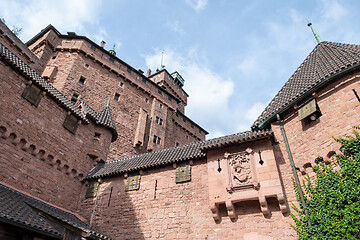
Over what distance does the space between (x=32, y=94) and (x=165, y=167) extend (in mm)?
7298

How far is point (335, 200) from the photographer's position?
295 inches

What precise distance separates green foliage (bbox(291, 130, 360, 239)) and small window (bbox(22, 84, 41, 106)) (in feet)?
39.8

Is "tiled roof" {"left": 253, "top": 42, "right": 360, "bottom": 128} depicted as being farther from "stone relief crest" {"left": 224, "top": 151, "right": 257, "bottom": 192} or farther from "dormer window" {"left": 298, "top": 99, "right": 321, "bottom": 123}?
"stone relief crest" {"left": 224, "top": 151, "right": 257, "bottom": 192}

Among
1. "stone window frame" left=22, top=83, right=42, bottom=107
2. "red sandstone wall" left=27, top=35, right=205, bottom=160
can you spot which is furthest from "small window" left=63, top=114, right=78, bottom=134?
"red sandstone wall" left=27, top=35, right=205, bottom=160

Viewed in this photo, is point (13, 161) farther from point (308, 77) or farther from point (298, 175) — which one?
point (308, 77)

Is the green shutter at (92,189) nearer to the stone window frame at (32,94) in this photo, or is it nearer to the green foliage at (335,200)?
the stone window frame at (32,94)

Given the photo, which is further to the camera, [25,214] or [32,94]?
[32,94]

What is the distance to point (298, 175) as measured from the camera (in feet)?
30.0

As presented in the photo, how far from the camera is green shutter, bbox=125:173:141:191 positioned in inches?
479

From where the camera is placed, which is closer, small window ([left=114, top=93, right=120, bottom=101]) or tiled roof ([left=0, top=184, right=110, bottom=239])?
tiled roof ([left=0, top=184, right=110, bottom=239])

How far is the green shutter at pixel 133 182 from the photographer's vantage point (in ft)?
39.9

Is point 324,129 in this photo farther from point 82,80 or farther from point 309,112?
point 82,80

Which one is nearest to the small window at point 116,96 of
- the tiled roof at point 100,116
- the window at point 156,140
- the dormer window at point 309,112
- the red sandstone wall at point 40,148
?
the window at point 156,140

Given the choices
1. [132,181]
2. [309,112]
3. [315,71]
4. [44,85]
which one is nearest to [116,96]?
[44,85]
